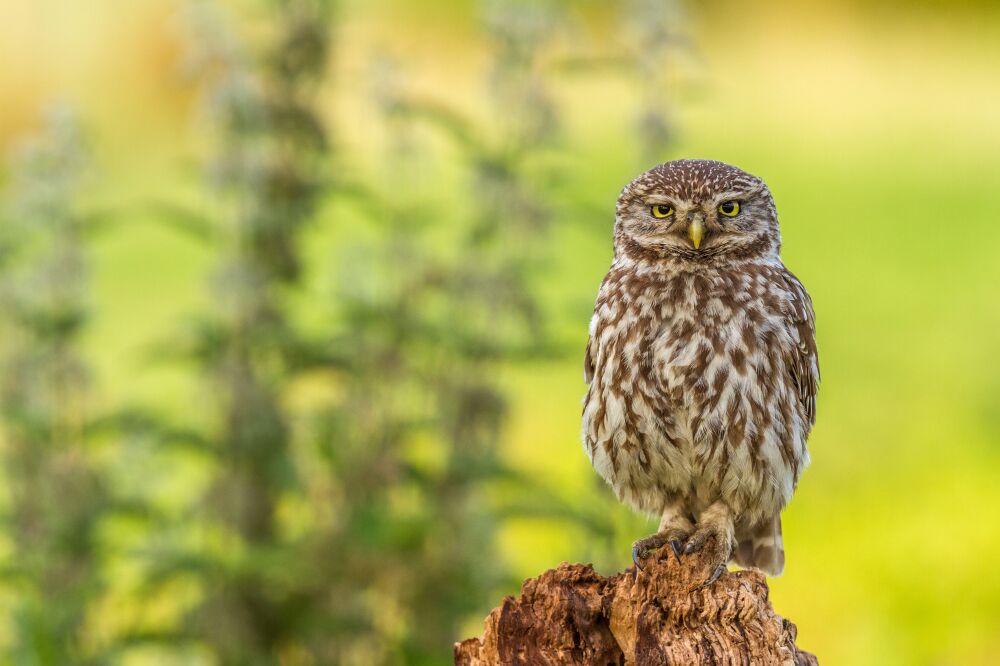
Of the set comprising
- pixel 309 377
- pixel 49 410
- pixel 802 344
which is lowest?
pixel 802 344

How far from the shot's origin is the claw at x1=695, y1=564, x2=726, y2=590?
3518 millimetres

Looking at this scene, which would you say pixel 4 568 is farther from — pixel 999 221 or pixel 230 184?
pixel 999 221

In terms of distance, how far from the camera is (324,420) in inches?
223

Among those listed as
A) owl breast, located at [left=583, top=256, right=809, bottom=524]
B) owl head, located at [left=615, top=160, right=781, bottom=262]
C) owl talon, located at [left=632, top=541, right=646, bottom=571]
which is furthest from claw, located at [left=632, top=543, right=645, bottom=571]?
owl head, located at [left=615, top=160, right=781, bottom=262]

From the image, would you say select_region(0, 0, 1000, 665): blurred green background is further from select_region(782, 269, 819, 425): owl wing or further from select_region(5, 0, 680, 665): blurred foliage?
select_region(782, 269, 819, 425): owl wing

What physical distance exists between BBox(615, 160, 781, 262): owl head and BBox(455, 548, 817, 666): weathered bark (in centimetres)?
86

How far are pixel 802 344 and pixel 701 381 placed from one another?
0.34 meters

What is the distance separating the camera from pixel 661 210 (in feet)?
12.3

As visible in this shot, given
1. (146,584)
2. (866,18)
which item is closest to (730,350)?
(146,584)

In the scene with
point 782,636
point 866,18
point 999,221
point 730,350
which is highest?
point 866,18

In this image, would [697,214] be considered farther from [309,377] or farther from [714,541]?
[309,377]

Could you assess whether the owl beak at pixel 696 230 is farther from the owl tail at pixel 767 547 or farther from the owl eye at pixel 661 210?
the owl tail at pixel 767 547

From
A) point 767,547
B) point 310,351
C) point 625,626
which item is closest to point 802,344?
point 767,547

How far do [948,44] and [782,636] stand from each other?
1382 cm
